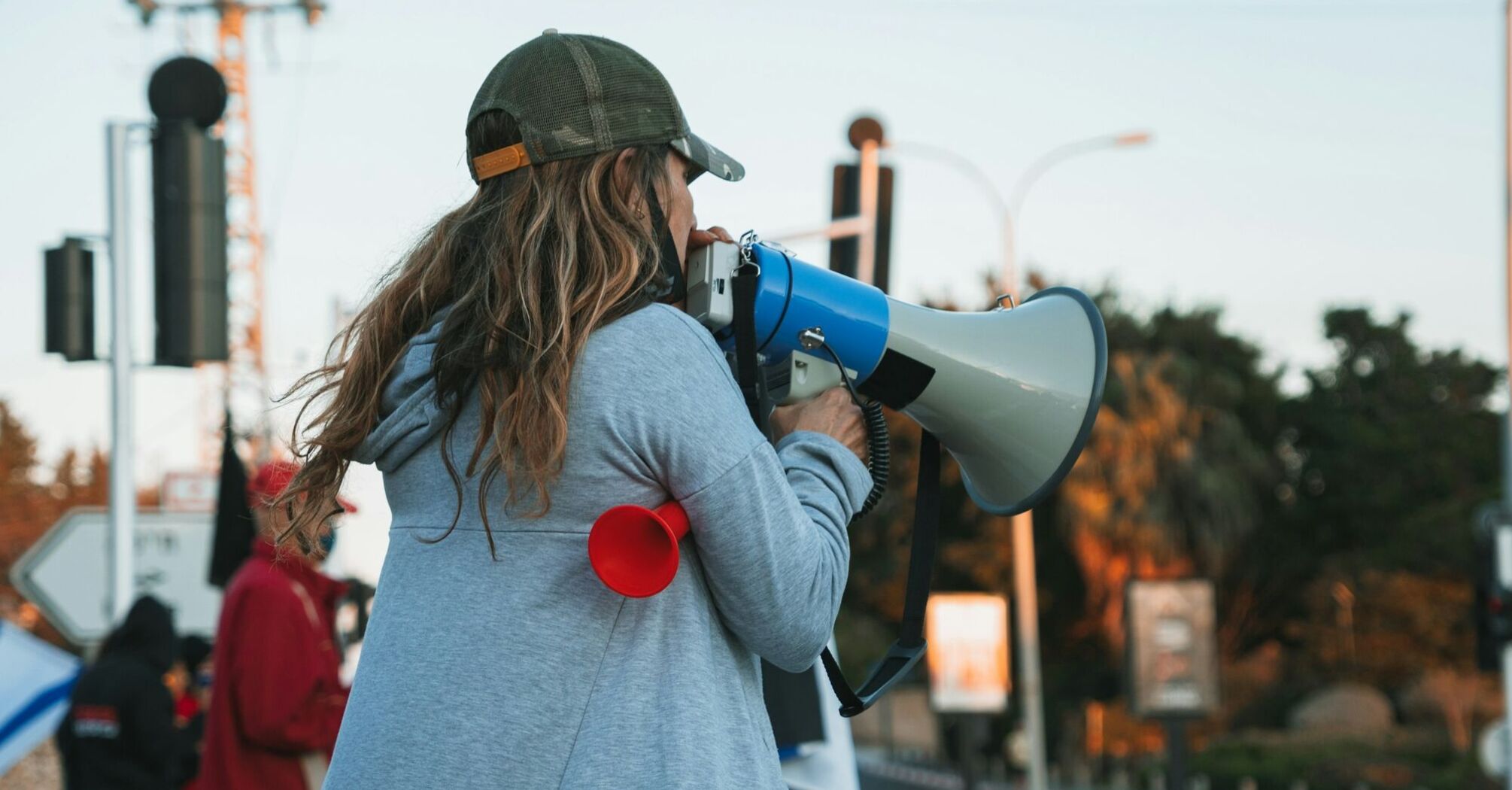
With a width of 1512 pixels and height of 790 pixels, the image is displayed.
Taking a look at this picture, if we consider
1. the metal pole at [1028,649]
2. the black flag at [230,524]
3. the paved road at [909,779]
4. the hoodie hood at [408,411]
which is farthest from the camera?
the paved road at [909,779]

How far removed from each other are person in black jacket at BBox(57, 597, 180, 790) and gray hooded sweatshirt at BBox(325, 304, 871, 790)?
436 centimetres

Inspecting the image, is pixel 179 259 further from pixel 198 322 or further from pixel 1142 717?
pixel 1142 717

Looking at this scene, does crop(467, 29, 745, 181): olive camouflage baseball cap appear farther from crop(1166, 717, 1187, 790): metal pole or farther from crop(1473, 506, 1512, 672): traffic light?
crop(1166, 717, 1187, 790): metal pole

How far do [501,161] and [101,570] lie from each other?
7.08 metres

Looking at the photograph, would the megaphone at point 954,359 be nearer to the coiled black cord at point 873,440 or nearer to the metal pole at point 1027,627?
the coiled black cord at point 873,440

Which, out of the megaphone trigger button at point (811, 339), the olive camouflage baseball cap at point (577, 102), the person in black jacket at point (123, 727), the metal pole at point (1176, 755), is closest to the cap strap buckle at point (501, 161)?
the olive camouflage baseball cap at point (577, 102)

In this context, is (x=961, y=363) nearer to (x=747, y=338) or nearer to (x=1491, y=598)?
(x=747, y=338)

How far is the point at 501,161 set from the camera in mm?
1786

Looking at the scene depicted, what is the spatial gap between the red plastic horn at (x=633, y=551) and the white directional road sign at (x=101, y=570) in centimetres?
667

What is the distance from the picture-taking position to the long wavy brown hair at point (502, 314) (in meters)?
1.61

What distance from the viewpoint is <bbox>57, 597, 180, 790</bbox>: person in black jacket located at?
564 cm

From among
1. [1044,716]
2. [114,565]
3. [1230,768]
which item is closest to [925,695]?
[1044,716]

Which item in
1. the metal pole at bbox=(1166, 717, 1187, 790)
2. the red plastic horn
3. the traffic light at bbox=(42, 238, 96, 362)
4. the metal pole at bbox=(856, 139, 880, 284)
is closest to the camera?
the red plastic horn

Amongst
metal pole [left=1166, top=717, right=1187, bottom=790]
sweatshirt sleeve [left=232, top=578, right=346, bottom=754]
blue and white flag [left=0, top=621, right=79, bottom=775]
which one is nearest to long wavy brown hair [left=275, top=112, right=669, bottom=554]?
sweatshirt sleeve [left=232, top=578, right=346, bottom=754]
